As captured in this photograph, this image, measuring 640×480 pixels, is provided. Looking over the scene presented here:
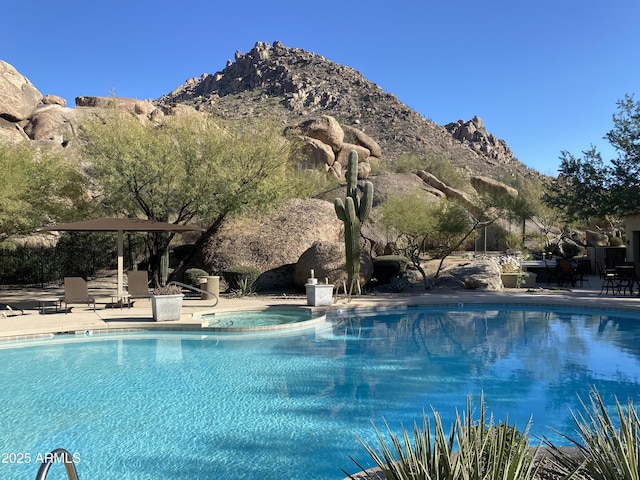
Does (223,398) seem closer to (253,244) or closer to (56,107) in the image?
(253,244)

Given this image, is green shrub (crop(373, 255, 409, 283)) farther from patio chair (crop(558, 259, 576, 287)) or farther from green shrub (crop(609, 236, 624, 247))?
green shrub (crop(609, 236, 624, 247))

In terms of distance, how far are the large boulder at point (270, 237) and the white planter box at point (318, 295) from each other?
15.0 feet

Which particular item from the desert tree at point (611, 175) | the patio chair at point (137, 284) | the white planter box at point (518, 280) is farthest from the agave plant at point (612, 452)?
the desert tree at point (611, 175)

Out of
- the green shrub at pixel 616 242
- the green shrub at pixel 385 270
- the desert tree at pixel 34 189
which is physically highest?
the desert tree at pixel 34 189

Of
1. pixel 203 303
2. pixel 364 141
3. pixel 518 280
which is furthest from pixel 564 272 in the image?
pixel 364 141

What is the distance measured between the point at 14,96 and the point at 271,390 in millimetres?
36110

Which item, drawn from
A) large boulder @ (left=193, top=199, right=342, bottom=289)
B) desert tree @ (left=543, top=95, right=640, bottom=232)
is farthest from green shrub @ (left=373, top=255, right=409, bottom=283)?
desert tree @ (left=543, top=95, right=640, bottom=232)

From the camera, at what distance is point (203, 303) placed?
1373 centimetres

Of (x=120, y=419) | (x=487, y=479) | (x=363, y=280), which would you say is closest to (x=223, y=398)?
(x=120, y=419)

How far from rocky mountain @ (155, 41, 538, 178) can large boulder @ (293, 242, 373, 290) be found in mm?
28234

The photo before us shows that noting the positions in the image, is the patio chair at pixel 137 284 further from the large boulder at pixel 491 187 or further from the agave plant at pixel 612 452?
the large boulder at pixel 491 187

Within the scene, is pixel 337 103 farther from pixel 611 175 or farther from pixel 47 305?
pixel 47 305

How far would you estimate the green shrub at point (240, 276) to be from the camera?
1639 centimetres

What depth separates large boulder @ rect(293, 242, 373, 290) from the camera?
1612 cm
